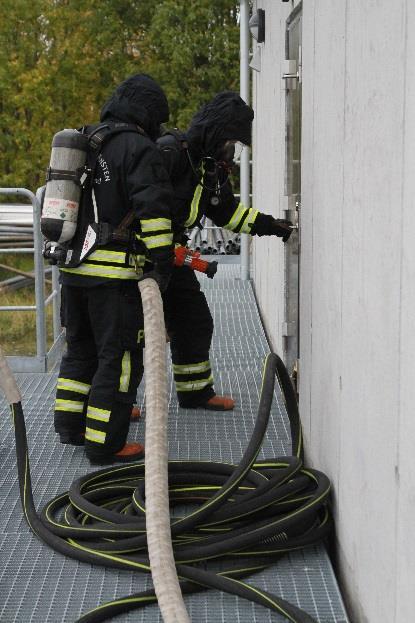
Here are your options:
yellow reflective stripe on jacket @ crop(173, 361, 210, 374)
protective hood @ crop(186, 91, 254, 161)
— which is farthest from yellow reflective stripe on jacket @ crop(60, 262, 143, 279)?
yellow reflective stripe on jacket @ crop(173, 361, 210, 374)

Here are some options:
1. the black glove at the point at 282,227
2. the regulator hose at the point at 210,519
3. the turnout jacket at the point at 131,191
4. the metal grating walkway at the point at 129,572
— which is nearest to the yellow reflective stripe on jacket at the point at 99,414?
the metal grating walkway at the point at 129,572

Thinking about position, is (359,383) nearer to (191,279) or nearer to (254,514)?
(254,514)

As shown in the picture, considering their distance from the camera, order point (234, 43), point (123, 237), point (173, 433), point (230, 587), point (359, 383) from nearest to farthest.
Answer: point (359, 383) < point (230, 587) < point (123, 237) < point (173, 433) < point (234, 43)

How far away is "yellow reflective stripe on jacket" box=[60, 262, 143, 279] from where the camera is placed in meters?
4.52

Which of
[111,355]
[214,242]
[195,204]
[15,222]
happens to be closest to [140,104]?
[195,204]

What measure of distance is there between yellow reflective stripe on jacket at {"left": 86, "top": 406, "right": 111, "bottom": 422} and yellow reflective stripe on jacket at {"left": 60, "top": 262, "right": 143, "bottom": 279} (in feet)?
2.05

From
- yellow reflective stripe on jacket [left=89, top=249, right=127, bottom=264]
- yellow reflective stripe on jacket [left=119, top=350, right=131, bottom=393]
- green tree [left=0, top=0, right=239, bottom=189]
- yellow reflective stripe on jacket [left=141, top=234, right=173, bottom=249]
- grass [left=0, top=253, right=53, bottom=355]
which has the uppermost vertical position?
green tree [left=0, top=0, right=239, bottom=189]

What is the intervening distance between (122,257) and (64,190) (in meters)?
0.40

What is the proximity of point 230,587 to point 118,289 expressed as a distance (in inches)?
68.2

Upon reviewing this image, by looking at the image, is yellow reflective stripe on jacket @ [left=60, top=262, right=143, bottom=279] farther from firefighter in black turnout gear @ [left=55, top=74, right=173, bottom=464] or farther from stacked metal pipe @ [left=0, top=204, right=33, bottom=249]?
stacked metal pipe @ [left=0, top=204, right=33, bottom=249]

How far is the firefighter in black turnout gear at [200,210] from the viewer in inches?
194

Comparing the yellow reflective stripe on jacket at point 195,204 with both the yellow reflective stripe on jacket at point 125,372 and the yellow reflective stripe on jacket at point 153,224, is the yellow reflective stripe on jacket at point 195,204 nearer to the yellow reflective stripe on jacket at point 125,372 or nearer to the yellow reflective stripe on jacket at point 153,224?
the yellow reflective stripe on jacket at point 153,224

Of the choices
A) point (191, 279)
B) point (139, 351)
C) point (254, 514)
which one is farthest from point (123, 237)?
point (254, 514)

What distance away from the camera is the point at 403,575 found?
7.75 feet
